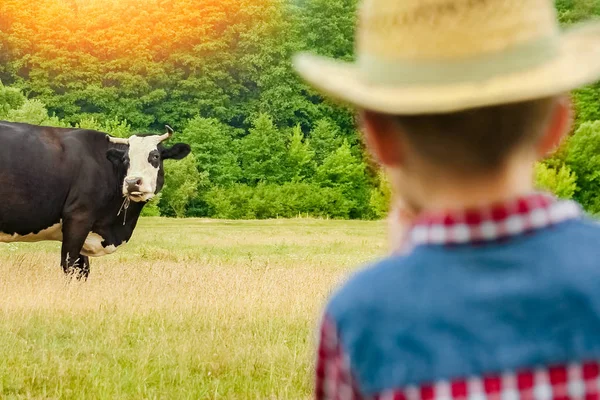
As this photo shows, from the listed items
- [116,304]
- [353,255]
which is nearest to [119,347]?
[116,304]

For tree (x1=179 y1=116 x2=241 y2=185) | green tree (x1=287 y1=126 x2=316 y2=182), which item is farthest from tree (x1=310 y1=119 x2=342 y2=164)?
tree (x1=179 y1=116 x2=241 y2=185)

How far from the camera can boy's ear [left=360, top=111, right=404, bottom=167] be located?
53.1 inches

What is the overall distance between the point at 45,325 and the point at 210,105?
154 feet

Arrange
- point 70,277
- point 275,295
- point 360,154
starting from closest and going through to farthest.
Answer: point 275,295, point 70,277, point 360,154

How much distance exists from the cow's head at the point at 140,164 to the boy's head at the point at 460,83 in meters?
10.6

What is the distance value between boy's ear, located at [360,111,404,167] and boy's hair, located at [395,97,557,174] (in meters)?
0.05

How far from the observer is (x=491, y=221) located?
1.29 m

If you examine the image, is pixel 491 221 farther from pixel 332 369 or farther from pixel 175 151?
pixel 175 151

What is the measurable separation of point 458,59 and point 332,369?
0.47 meters

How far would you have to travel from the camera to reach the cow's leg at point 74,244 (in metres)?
11.6

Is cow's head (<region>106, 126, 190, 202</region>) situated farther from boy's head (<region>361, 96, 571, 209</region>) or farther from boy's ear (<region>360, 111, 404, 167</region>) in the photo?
boy's head (<region>361, 96, 571, 209</region>)

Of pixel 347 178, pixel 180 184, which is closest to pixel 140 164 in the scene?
pixel 180 184

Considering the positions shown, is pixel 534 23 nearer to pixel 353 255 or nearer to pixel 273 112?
pixel 353 255

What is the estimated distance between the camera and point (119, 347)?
6.45 metres
